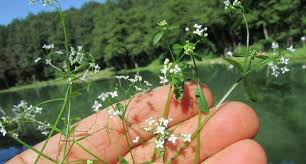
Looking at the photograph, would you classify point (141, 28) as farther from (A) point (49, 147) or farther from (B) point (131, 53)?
(A) point (49, 147)

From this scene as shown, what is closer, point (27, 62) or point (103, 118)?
point (103, 118)

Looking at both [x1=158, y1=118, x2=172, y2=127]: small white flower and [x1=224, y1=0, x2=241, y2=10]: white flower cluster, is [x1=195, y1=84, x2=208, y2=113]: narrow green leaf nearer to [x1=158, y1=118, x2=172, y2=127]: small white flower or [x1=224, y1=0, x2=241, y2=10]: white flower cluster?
[x1=158, y1=118, x2=172, y2=127]: small white flower

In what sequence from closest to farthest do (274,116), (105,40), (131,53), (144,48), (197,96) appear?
(197,96)
(274,116)
(144,48)
(131,53)
(105,40)

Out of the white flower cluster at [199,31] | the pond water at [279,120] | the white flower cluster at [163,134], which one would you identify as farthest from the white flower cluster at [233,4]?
the pond water at [279,120]

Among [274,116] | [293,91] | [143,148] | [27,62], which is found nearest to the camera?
[143,148]

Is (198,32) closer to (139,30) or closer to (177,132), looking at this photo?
(177,132)

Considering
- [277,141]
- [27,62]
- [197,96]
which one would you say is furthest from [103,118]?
[27,62]
